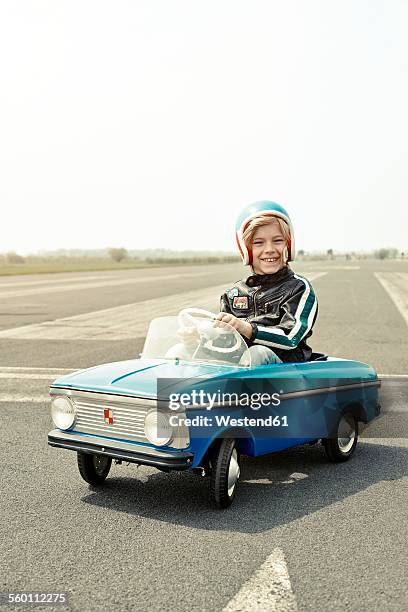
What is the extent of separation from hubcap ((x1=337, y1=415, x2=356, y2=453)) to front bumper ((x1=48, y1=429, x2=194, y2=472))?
180 centimetres

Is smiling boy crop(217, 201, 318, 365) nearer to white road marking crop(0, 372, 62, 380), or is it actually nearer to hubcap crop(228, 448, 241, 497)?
hubcap crop(228, 448, 241, 497)

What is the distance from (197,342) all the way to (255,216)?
4.09 ft

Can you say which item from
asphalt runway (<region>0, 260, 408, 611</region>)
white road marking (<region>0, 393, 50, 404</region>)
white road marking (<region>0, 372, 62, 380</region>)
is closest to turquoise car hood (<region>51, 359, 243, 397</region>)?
asphalt runway (<region>0, 260, 408, 611</region>)

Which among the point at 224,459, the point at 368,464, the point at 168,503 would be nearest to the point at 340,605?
the point at 224,459

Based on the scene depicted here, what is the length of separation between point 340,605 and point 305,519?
3.62 feet

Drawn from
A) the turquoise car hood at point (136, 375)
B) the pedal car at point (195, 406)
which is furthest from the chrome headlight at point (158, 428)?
the turquoise car hood at point (136, 375)

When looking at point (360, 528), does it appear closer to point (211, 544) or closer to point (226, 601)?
point (211, 544)

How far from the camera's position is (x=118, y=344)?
13109 millimetres

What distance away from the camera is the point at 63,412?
183 inches

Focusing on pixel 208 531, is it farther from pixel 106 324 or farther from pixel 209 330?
pixel 106 324

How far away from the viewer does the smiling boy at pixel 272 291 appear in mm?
5359

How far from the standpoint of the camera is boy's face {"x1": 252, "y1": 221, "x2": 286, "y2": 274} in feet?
18.7

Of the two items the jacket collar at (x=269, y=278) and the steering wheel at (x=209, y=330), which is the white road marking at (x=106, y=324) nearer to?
the jacket collar at (x=269, y=278)

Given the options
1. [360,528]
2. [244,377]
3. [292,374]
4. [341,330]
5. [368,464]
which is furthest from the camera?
[341,330]
